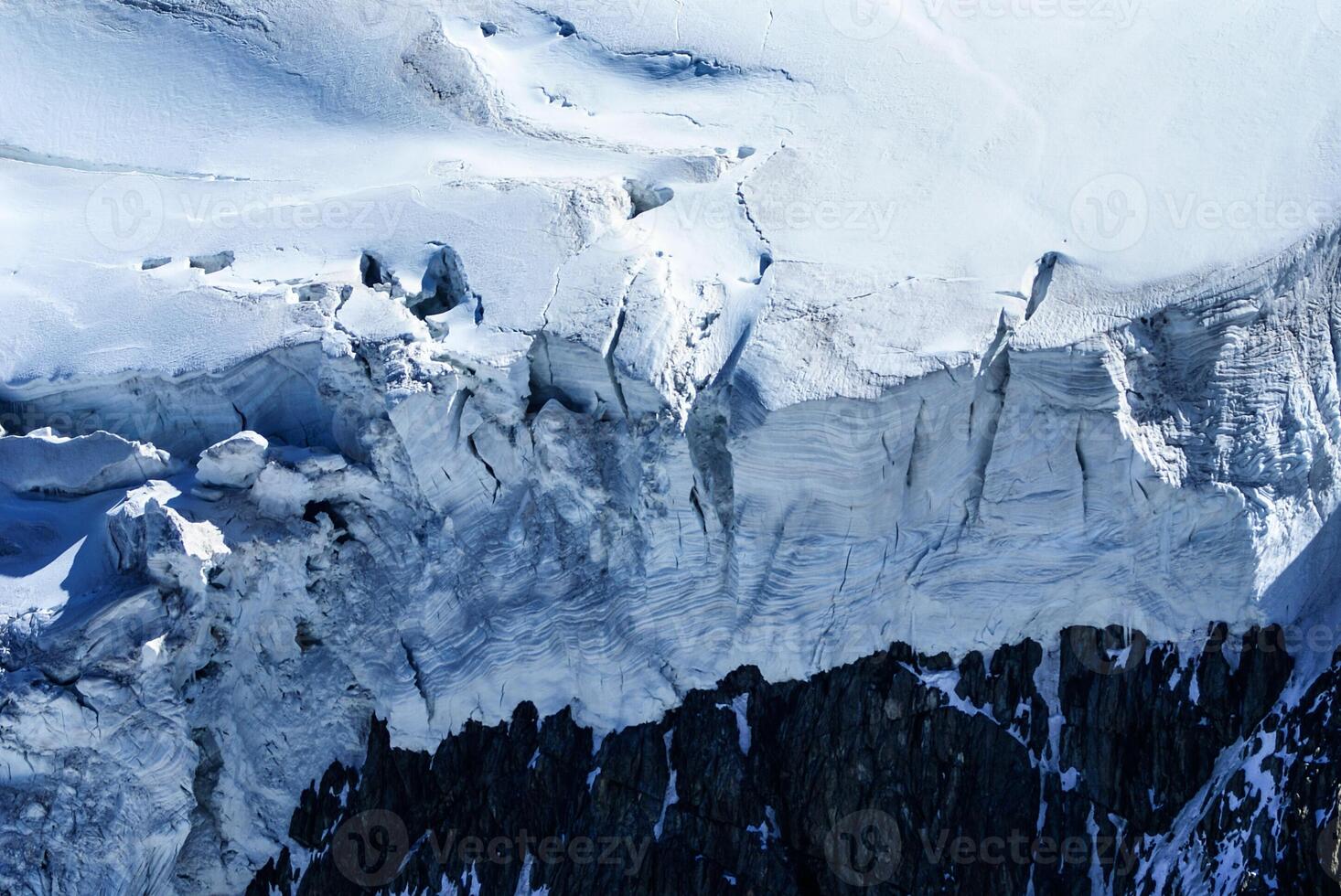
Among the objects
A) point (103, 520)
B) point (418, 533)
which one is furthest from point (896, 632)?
point (103, 520)

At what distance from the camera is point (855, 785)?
1339cm

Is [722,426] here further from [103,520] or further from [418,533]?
[103,520]

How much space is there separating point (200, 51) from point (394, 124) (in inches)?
84.6

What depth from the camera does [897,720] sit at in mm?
13391
